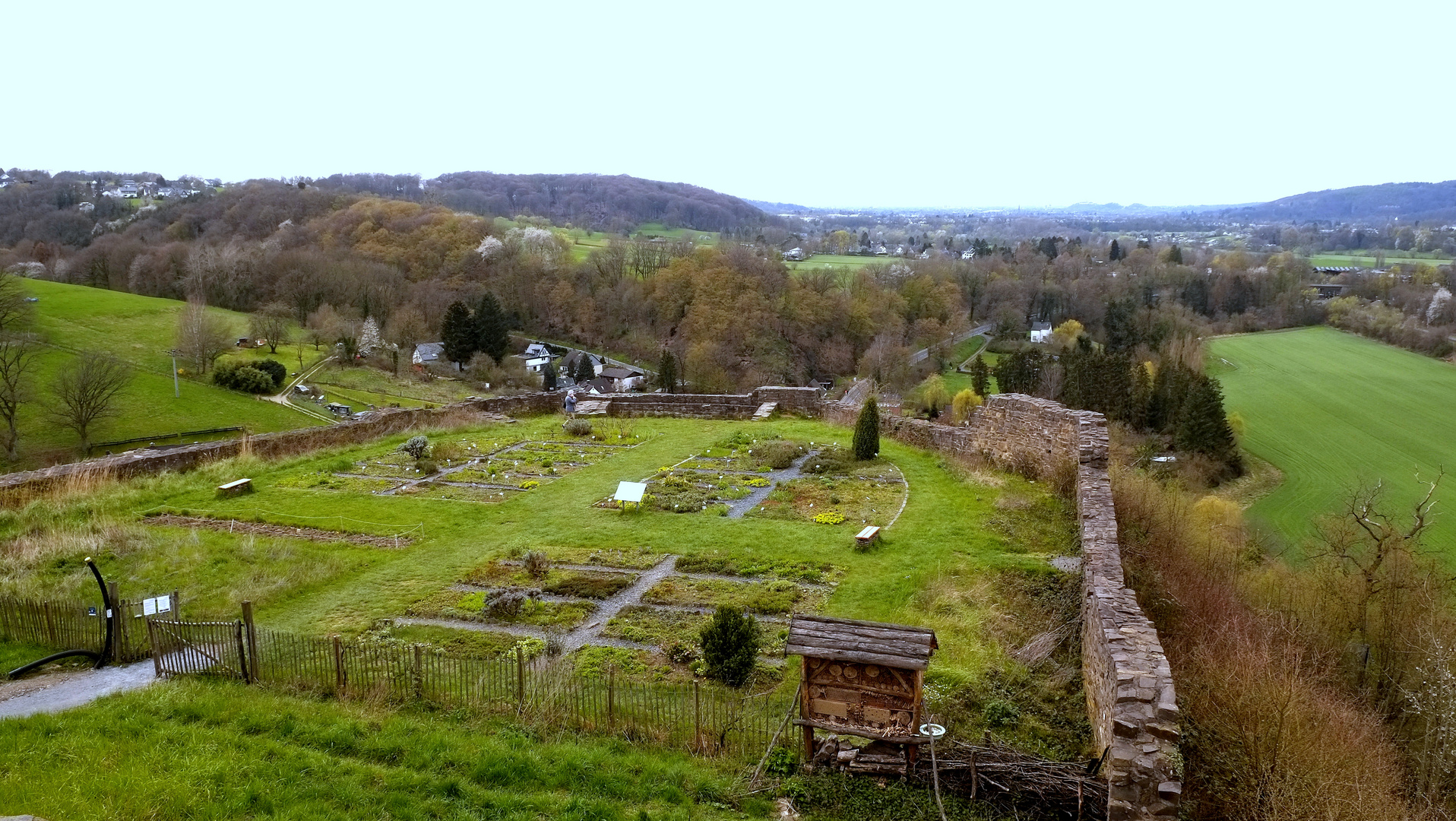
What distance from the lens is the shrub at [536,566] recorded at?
1437cm

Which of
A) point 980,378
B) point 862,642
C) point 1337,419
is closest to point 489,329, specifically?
point 980,378

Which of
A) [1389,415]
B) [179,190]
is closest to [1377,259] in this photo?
[1389,415]

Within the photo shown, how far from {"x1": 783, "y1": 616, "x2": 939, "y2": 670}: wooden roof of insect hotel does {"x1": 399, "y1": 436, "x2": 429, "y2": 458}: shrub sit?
15.8m

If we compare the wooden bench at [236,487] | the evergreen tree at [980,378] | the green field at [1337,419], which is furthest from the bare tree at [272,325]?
the green field at [1337,419]

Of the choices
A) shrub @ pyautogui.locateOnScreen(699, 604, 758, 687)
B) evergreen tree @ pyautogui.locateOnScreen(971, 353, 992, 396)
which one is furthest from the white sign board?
evergreen tree @ pyautogui.locateOnScreen(971, 353, 992, 396)

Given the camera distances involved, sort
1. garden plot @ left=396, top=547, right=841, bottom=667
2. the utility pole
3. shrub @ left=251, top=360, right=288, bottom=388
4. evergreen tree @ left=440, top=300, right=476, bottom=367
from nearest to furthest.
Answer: garden plot @ left=396, top=547, right=841, bottom=667, the utility pole, shrub @ left=251, top=360, right=288, bottom=388, evergreen tree @ left=440, top=300, right=476, bottom=367

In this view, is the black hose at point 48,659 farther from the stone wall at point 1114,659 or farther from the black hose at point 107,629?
the stone wall at point 1114,659

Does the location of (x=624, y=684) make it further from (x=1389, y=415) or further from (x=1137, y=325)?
(x=1137, y=325)

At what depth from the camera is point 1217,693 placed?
936 centimetres

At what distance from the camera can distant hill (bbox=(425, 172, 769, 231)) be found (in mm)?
139250

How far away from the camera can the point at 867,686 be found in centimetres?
848

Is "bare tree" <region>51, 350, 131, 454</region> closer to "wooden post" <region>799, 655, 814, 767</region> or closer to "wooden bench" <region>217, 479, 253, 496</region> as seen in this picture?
"wooden bench" <region>217, 479, 253, 496</region>

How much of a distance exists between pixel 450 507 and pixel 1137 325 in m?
78.7

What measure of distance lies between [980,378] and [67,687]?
205 ft
